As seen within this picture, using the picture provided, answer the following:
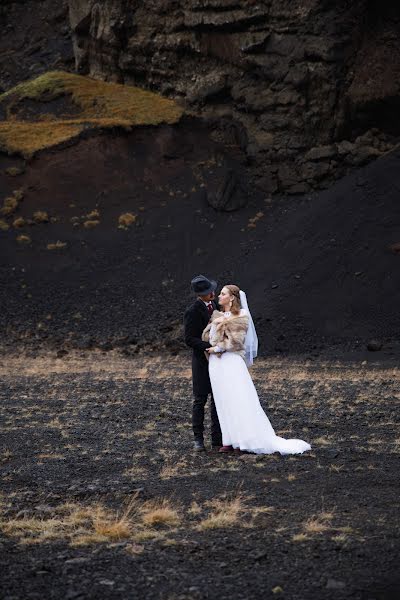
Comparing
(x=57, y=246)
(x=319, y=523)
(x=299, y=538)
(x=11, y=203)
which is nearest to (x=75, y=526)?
(x=299, y=538)

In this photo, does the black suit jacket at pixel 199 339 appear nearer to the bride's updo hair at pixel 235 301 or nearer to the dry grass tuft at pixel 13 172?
the bride's updo hair at pixel 235 301

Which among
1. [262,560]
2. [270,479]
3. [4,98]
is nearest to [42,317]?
[4,98]

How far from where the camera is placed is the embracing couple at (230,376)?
Result: 11.4 metres

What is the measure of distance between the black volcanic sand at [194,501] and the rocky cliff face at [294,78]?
89.2 feet

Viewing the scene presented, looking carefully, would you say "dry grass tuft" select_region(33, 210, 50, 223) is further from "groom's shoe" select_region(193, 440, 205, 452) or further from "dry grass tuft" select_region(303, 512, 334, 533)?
"dry grass tuft" select_region(303, 512, 334, 533)

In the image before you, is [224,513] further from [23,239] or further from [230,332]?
[23,239]

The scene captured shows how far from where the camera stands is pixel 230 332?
448 inches

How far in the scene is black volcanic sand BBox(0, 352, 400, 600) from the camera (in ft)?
21.9

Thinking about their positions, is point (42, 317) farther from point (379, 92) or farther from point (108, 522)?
point (108, 522)

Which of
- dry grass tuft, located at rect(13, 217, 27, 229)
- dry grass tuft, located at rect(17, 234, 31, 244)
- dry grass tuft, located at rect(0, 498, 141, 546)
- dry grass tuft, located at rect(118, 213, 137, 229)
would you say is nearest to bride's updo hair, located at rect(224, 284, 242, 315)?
dry grass tuft, located at rect(0, 498, 141, 546)

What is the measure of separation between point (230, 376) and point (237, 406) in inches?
14.8

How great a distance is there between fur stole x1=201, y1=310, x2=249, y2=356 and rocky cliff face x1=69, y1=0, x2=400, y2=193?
31.6 metres

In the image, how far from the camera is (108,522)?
8.23 m

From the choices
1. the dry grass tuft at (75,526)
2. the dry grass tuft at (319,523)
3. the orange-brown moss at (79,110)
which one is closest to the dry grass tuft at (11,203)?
the orange-brown moss at (79,110)
